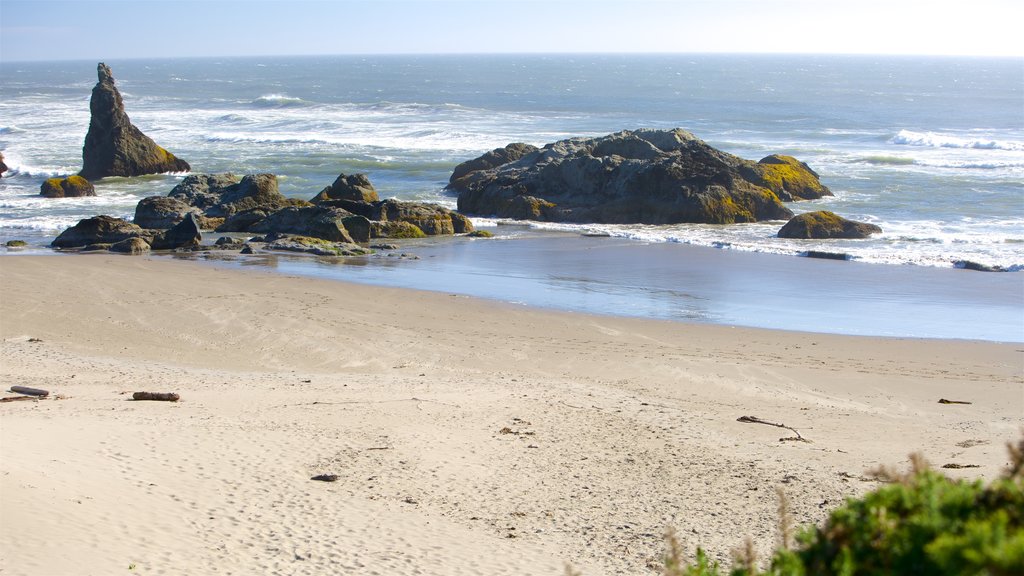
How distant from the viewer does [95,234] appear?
2478cm

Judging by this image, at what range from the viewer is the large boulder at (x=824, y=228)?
2531 centimetres

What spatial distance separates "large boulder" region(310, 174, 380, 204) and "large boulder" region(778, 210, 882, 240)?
12160 millimetres

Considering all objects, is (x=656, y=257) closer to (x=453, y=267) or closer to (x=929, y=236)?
(x=453, y=267)

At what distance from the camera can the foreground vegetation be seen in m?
2.74

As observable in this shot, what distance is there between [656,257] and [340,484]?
1513cm

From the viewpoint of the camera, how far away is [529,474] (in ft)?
30.7

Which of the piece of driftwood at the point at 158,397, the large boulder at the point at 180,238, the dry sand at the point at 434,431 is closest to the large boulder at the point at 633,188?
the large boulder at the point at 180,238

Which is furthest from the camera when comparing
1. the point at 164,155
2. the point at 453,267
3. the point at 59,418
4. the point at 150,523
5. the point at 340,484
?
the point at 164,155

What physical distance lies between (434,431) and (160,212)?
20420mm

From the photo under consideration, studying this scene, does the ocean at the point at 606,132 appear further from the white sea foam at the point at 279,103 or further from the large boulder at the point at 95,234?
the large boulder at the point at 95,234

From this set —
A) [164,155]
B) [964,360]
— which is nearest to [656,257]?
[964,360]

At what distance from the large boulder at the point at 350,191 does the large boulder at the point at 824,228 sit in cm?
1216

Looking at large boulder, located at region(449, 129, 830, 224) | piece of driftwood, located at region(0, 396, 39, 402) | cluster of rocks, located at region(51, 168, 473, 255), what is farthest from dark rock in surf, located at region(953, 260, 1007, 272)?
piece of driftwood, located at region(0, 396, 39, 402)

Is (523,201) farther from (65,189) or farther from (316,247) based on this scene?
(65,189)
